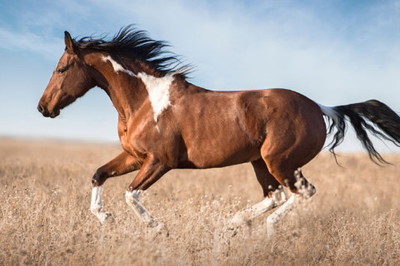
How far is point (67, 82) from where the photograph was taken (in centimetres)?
596

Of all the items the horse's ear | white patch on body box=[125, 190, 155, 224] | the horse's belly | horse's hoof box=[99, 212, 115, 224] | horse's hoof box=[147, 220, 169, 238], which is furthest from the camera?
the horse's ear

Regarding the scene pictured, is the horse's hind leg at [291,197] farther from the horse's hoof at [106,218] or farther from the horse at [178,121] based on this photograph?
the horse's hoof at [106,218]

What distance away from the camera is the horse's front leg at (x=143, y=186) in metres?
5.29

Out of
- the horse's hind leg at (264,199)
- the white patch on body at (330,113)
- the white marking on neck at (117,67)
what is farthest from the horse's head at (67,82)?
the white patch on body at (330,113)

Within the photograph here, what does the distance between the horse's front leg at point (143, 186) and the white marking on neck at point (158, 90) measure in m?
0.59

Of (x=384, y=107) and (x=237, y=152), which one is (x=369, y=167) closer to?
(x=384, y=107)

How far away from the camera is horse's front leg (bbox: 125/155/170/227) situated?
529cm

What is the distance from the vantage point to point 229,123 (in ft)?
18.4

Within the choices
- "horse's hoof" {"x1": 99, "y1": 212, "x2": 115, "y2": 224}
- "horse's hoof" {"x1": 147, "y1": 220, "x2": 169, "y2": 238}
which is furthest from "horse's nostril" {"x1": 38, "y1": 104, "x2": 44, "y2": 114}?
"horse's hoof" {"x1": 147, "y1": 220, "x2": 169, "y2": 238}

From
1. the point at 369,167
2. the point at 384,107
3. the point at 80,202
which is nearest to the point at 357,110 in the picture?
the point at 384,107

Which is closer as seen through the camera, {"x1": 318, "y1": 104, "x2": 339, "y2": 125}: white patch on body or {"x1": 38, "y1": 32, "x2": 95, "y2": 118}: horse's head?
{"x1": 38, "y1": 32, "x2": 95, "y2": 118}: horse's head

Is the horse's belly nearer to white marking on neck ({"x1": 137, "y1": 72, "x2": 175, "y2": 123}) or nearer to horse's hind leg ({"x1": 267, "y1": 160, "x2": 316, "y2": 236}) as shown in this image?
horse's hind leg ({"x1": 267, "y1": 160, "x2": 316, "y2": 236})

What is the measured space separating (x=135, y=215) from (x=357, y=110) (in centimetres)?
354

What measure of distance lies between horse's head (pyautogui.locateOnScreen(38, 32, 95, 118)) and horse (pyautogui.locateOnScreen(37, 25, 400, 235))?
0.01m
